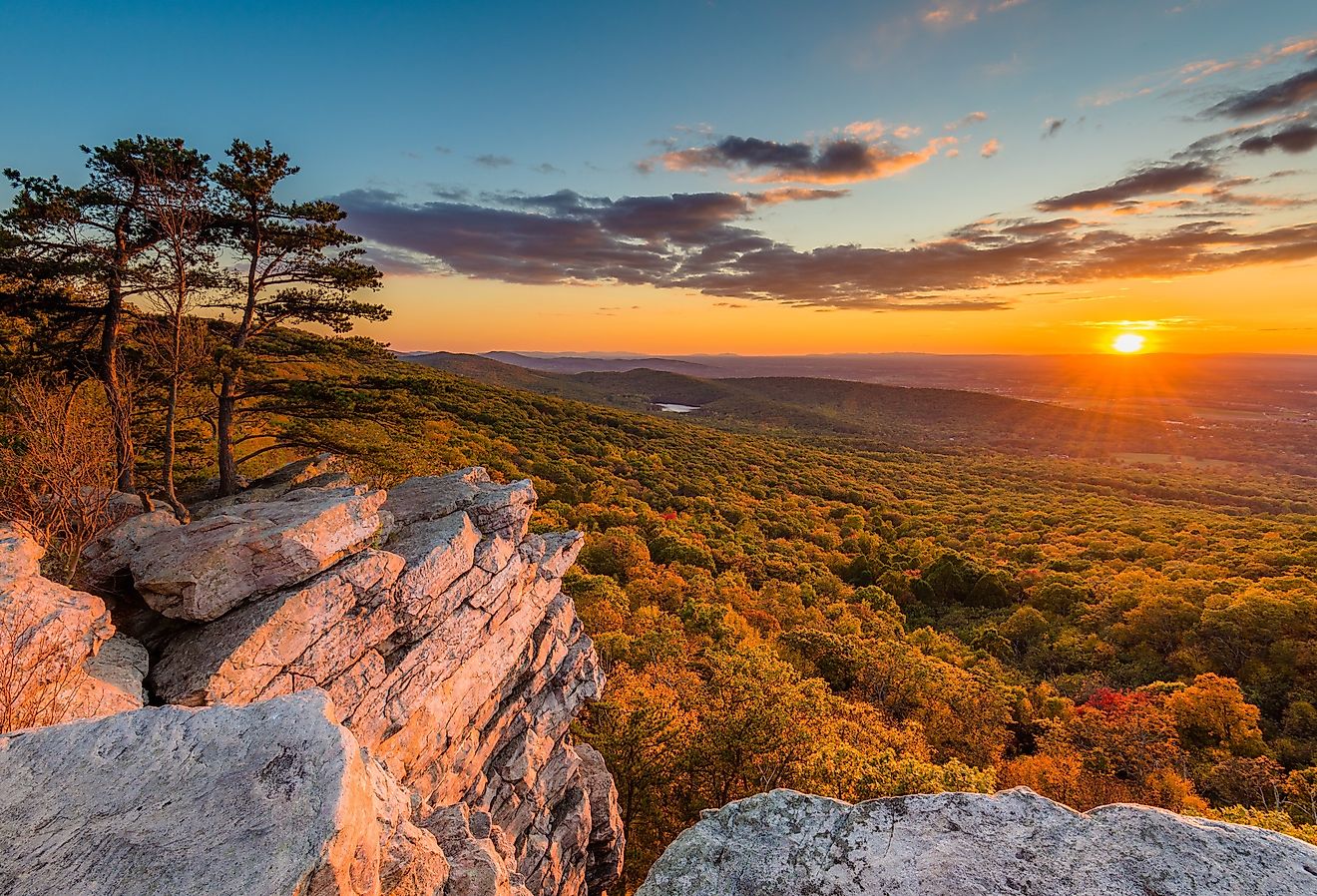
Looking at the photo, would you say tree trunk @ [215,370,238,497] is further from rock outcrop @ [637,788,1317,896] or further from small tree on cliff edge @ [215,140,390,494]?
rock outcrop @ [637,788,1317,896]

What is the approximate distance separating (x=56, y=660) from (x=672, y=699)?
22.8m

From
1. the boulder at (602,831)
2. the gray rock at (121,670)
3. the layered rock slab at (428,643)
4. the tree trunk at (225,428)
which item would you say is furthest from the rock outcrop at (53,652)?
the boulder at (602,831)

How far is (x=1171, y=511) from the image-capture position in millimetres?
98438

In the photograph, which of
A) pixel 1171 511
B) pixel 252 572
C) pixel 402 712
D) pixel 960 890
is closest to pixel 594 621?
pixel 402 712

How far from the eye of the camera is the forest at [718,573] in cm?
1628

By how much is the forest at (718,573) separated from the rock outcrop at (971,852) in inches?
461

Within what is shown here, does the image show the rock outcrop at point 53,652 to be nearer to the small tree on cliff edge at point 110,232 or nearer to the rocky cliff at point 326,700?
the rocky cliff at point 326,700

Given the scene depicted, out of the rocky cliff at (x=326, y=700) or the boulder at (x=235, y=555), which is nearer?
the rocky cliff at (x=326, y=700)

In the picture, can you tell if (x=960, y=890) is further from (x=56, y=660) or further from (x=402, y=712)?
(x=56, y=660)

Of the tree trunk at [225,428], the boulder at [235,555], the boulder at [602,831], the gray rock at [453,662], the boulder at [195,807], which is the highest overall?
the tree trunk at [225,428]

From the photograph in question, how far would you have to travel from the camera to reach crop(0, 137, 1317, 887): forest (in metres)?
16.3

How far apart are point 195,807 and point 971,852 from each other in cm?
982

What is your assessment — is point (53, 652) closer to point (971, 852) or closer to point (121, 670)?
point (121, 670)

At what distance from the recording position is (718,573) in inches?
2498
